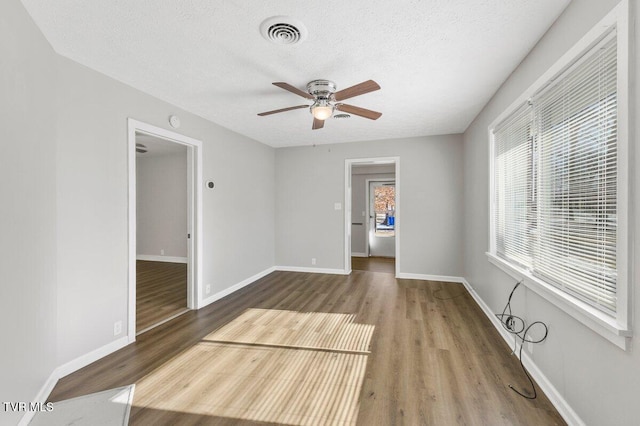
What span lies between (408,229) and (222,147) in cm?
346

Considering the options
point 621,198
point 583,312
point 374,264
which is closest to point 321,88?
point 621,198

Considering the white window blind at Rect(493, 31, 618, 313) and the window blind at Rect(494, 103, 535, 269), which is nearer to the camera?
the white window blind at Rect(493, 31, 618, 313)

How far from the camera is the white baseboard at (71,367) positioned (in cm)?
183

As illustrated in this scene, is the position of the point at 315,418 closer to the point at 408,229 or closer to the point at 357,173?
the point at 408,229

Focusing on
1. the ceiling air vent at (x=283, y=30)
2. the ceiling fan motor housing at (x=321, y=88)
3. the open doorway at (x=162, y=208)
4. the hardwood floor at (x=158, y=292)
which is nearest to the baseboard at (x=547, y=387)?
the ceiling fan motor housing at (x=321, y=88)

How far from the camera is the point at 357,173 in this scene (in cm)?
759

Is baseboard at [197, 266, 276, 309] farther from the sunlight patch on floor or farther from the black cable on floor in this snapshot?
the black cable on floor

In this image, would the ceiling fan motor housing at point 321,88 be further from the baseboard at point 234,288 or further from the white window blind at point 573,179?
the baseboard at point 234,288

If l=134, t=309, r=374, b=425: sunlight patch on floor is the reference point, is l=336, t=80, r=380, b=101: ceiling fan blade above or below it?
above

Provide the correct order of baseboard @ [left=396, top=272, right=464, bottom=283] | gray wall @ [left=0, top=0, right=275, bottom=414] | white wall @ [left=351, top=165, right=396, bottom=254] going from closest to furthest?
gray wall @ [left=0, top=0, right=275, bottom=414] → baseboard @ [left=396, top=272, right=464, bottom=283] → white wall @ [left=351, top=165, right=396, bottom=254]

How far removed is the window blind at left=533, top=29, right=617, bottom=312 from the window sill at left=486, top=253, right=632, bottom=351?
0.18ft

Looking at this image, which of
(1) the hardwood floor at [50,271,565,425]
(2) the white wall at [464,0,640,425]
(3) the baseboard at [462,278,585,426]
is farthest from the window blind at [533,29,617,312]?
(1) the hardwood floor at [50,271,565,425]

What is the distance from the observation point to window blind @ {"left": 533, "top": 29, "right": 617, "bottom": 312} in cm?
139

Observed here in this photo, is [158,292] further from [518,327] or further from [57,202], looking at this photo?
[518,327]
